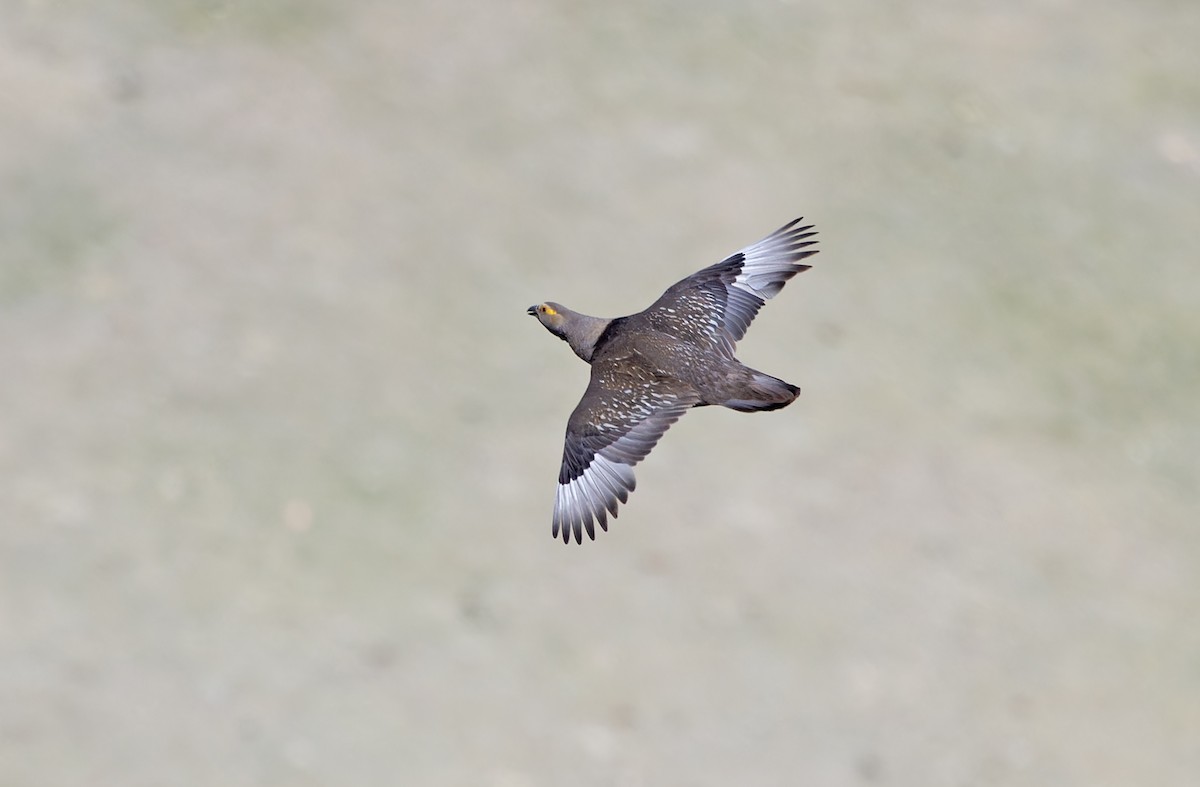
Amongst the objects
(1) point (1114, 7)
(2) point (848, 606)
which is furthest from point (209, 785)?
(1) point (1114, 7)

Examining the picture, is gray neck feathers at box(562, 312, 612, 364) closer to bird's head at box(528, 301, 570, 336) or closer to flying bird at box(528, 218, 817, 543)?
bird's head at box(528, 301, 570, 336)

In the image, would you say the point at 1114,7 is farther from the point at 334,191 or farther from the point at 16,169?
the point at 16,169

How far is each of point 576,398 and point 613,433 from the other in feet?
23.5

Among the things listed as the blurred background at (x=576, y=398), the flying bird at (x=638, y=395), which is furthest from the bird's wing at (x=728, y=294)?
the blurred background at (x=576, y=398)

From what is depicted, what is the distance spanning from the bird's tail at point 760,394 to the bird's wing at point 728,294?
87 centimetres

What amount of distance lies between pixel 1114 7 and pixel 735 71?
19.9 feet

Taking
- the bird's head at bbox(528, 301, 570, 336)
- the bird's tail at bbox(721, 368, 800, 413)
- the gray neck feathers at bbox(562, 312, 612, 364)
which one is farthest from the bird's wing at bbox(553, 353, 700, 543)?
the bird's head at bbox(528, 301, 570, 336)

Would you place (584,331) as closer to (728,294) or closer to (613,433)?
(728,294)

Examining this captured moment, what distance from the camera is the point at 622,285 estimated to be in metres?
21.5

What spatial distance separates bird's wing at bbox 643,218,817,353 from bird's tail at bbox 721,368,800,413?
34.4 inches

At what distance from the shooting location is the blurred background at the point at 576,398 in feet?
59.4

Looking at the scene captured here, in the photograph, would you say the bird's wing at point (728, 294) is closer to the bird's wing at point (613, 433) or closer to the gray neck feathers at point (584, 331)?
the gray neck feathers at point (584, 331)

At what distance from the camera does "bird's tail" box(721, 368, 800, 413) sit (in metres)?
13.1

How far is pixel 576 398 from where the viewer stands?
2044 cm
